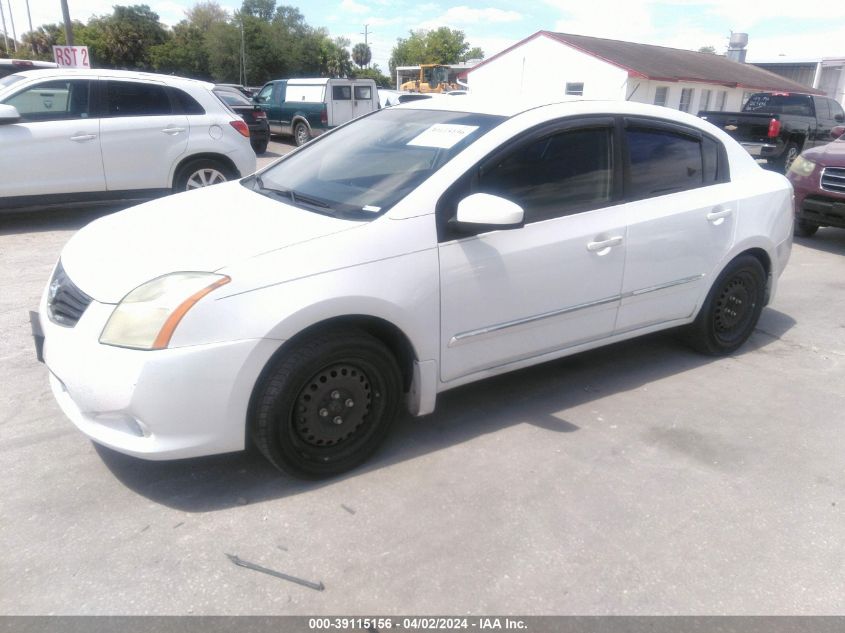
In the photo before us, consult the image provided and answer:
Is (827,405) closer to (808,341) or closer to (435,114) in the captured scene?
(808,341)

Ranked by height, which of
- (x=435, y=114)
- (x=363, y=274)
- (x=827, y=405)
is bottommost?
(x=827, y=405)

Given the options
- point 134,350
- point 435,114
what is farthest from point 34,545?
point 435,114

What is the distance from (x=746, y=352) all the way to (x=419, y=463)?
2882mm

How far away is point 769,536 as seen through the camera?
277cm

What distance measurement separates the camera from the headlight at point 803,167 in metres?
8.12

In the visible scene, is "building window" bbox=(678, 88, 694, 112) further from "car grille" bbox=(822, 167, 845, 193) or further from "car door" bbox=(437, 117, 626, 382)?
"car door" bbox=(437, 117, 626, 382)

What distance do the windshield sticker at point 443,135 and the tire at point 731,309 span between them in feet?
6.77

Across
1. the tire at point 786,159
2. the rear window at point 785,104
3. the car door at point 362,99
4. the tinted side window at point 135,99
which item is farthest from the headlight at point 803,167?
the car door at point 362,99

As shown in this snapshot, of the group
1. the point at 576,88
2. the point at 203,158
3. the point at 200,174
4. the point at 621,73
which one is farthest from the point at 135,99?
the point at 576,88

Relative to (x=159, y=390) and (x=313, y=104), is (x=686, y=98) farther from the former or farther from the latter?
(x=159, y=390)

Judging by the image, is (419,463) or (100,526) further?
(419,463)

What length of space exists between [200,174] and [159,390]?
6084 mm

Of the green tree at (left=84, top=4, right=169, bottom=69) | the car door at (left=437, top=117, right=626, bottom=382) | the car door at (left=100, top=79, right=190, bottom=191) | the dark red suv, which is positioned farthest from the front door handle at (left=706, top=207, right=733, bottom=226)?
the green tree at (left=84, top=4, right=169, bottom=69)

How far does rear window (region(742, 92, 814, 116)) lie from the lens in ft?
49.9
